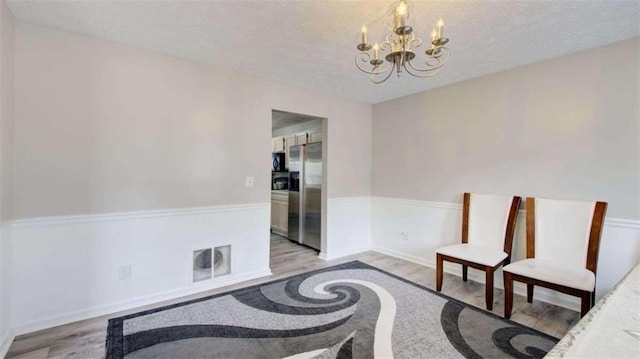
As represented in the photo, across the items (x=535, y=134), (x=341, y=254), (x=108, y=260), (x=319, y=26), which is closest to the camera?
(x=319, y=26)

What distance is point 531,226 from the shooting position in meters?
2.69

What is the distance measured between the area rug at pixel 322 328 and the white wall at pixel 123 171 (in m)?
0.48

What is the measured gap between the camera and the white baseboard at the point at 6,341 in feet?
6.13

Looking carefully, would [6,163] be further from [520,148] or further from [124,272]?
[520,148]

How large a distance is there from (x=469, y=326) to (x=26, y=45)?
4129 mm

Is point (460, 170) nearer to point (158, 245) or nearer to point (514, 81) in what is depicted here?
point (514, 81)

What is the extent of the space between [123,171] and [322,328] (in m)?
2.22

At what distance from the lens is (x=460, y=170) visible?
11.2 feet

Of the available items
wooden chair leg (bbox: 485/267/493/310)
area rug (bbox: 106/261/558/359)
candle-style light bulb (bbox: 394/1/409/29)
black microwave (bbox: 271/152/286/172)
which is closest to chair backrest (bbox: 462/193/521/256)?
wooden chair leg (bbox: 485/267/493/310)

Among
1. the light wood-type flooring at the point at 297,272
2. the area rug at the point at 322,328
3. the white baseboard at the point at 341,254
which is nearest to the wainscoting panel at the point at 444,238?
the light wood-type flooring at the point at 297,272

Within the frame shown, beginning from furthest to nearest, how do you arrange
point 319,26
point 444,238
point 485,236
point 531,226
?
point 444,238 → point 485,236 → point 531,226 → point 319,26

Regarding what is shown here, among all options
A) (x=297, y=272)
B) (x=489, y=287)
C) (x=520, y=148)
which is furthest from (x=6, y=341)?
(x=520, y=148)

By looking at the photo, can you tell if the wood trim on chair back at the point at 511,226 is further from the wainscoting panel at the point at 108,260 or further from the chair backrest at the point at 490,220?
the wainscoting panel at the point at 108,260

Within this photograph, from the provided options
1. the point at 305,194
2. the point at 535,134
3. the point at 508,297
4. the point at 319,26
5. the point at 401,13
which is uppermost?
the point at 319,26
